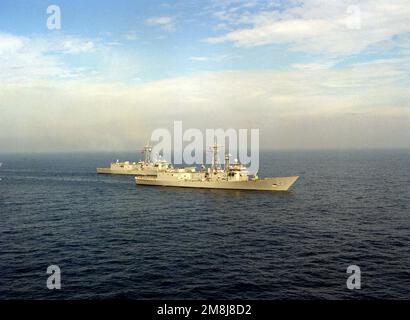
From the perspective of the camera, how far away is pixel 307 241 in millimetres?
44469

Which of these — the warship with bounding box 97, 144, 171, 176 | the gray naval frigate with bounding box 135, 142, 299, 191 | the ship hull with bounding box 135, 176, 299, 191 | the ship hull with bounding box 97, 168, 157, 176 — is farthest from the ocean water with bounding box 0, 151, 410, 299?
the warship with bounding box 97, 144, 171, 176

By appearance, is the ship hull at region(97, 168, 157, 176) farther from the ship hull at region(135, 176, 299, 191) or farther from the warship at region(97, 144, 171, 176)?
the ship hull at region(135, 176, 299, 191)

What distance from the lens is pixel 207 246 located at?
141 ft

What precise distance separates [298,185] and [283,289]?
7176cm

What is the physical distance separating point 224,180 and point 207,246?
54316 mm

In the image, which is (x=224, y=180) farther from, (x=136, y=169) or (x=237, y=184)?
(x=136, y=169)

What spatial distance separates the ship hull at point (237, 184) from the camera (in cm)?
8738

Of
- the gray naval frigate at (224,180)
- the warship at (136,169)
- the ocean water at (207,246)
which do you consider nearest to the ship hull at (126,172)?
the warship at (136,169)

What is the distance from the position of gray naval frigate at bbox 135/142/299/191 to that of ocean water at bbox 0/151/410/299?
9.31 metres

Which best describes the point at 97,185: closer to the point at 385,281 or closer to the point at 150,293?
the point at 150,293

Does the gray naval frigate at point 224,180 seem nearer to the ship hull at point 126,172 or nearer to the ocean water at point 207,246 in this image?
the ocean water at point 207,246

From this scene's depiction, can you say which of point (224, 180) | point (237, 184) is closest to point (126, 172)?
point (224, 180)

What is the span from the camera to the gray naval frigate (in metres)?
88.2

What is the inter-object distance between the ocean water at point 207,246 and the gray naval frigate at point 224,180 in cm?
931
